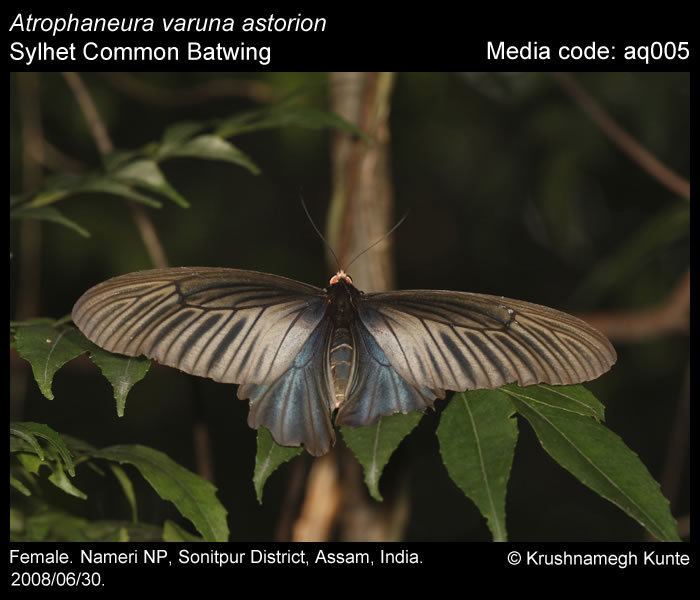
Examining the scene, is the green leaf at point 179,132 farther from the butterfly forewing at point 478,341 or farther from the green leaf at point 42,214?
the butterfly forewing at point 478,341

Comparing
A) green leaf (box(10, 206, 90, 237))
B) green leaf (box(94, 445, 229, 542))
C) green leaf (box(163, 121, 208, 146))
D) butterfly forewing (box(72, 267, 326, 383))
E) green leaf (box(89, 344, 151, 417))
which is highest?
green leaf (box(163, 121, 208, 146))

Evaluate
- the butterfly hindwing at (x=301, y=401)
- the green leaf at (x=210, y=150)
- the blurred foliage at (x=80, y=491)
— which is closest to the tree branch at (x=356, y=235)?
the green leaf at (x=210, y=150)

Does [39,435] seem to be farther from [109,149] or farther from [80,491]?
[109,149]

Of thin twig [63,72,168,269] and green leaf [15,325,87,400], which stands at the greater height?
thin twig [63,72,168,269]

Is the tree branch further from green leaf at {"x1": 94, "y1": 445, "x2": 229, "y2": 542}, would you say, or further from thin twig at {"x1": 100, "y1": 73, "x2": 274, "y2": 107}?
thin twig at {"x1": 100, "y1": 73, "x2": 274, "y2": 107}

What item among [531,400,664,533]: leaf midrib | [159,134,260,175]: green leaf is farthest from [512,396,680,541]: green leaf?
[159,134,260,175]: green leaf

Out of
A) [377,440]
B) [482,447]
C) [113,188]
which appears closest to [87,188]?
[113,188]

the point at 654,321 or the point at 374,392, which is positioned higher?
the point at 654,321
